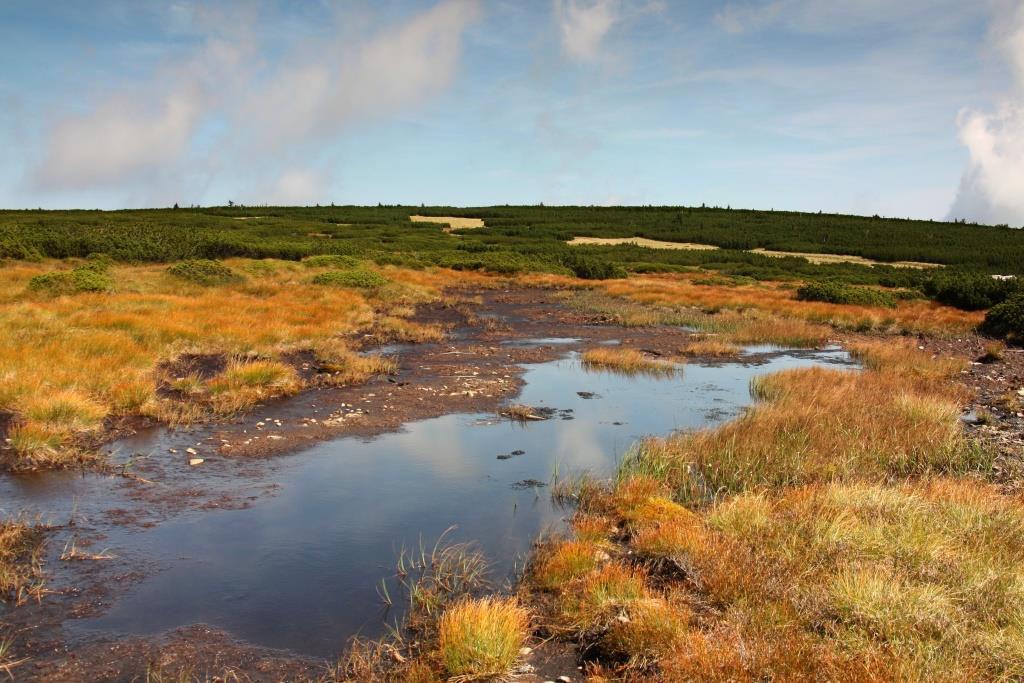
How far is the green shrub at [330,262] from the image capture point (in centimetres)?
4419

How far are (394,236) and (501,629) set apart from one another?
72327 millimetres

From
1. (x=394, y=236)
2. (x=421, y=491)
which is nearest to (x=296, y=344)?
(x=421, y=491)

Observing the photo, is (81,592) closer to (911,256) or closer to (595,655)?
(595,655)

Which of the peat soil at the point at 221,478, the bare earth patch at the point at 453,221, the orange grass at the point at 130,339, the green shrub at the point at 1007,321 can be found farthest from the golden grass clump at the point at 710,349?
the bare earth patch at the point at 453,221

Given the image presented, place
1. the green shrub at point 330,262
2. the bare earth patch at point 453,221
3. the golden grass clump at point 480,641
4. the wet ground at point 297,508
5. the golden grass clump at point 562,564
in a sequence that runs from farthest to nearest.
A: the bare earth patch at point 453,221, the green shrub at point 330,262, the golden grass clump at point 562,564, the wet ground at point 297,508, the golden grass clump at point 480,641

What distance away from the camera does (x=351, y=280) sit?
37.5m

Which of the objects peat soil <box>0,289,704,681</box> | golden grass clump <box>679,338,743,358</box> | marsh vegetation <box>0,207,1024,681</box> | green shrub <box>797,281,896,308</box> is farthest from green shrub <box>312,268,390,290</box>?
green shrub <box>797,281,896,308</box>

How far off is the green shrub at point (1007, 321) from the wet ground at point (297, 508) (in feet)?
51.9

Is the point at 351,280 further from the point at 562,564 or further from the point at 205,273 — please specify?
the point at 562,564

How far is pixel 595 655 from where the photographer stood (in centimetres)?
621

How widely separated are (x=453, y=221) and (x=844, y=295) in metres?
74.9

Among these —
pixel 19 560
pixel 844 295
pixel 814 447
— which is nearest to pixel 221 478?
pixel 19 560

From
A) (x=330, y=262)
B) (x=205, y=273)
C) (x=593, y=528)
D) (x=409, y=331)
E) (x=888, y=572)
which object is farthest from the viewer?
(x=330, y=262)

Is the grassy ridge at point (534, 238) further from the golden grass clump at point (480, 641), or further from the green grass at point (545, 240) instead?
the golden grass clump at point (480, 641)
